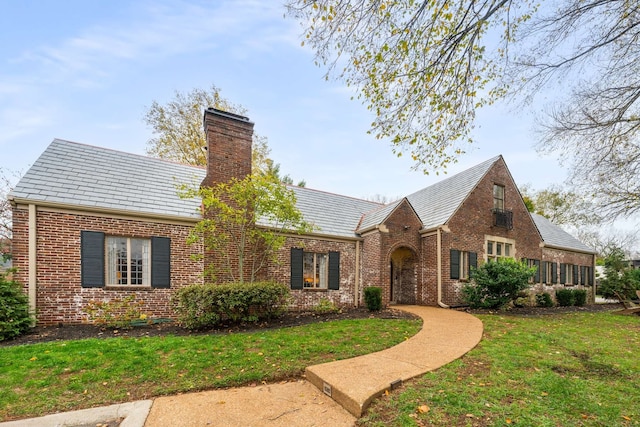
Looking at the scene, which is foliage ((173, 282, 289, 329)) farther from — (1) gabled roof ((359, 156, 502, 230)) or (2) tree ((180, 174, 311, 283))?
(1) gabled roof ((359, 156, 502, 230))

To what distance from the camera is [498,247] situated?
14.4 metres

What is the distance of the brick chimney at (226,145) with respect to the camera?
975 cm

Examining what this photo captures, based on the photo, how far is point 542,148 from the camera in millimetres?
8000

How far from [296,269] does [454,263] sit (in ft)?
22.6

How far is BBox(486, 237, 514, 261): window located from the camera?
1399 cm

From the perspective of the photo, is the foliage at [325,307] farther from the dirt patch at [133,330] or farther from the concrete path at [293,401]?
the concrete path at [293,401]

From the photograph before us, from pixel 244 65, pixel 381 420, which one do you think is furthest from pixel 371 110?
pixel 381 420

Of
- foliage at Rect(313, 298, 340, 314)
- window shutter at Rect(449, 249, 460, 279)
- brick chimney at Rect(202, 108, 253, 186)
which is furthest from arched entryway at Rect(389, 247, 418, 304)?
brick chimney at Rect(202, 108, 253, 186)

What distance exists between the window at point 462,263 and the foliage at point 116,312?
11.5 meters

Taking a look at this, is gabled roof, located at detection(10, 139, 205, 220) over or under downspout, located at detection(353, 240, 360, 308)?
over

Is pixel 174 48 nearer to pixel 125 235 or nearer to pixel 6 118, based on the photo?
pixel 125 235

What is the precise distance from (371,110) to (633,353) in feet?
23.1

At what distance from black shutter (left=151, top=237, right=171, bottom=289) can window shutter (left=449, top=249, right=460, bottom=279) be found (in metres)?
10.8

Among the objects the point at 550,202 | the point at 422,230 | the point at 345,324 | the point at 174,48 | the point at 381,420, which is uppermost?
the point at 174,48
